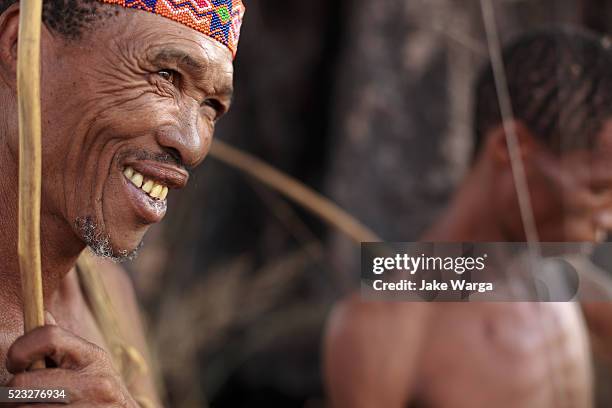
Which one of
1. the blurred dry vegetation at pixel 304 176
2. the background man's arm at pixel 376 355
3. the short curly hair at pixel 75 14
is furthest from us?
the blurred dry vegetation at pixel 304 176

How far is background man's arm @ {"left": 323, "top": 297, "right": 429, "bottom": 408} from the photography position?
2422 mm

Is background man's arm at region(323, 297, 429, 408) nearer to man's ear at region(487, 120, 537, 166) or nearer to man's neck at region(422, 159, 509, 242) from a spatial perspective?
man's neck at region(422, 159, 509, 242)

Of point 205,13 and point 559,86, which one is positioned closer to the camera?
point 205,13

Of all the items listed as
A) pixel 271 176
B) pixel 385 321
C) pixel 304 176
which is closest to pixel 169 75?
pixel 271 176

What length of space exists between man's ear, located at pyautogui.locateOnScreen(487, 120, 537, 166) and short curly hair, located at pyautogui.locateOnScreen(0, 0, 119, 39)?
1466 mm

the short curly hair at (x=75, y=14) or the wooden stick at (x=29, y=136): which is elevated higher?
the short curly hair at (x=75, y=14)

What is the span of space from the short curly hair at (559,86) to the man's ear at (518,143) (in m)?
0.02

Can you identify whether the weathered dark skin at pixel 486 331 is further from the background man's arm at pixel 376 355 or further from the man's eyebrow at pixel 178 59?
the man's eyebrow at pixel 178 59

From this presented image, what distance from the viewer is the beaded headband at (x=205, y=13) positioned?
1.34 m

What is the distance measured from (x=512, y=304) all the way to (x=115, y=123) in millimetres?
1534

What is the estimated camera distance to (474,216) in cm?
261

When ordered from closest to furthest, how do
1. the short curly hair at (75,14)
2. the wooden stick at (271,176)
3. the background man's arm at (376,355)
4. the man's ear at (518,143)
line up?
1. the short curly hair at (75,14)
2. the wooden stick at (271,176)
3. the background man's arm at (376,355)
4. the man's ear at (518,143)

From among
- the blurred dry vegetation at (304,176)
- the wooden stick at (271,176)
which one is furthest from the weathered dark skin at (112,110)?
the blurred dry vegetation at (304,176)

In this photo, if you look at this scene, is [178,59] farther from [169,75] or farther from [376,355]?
[376,355]
